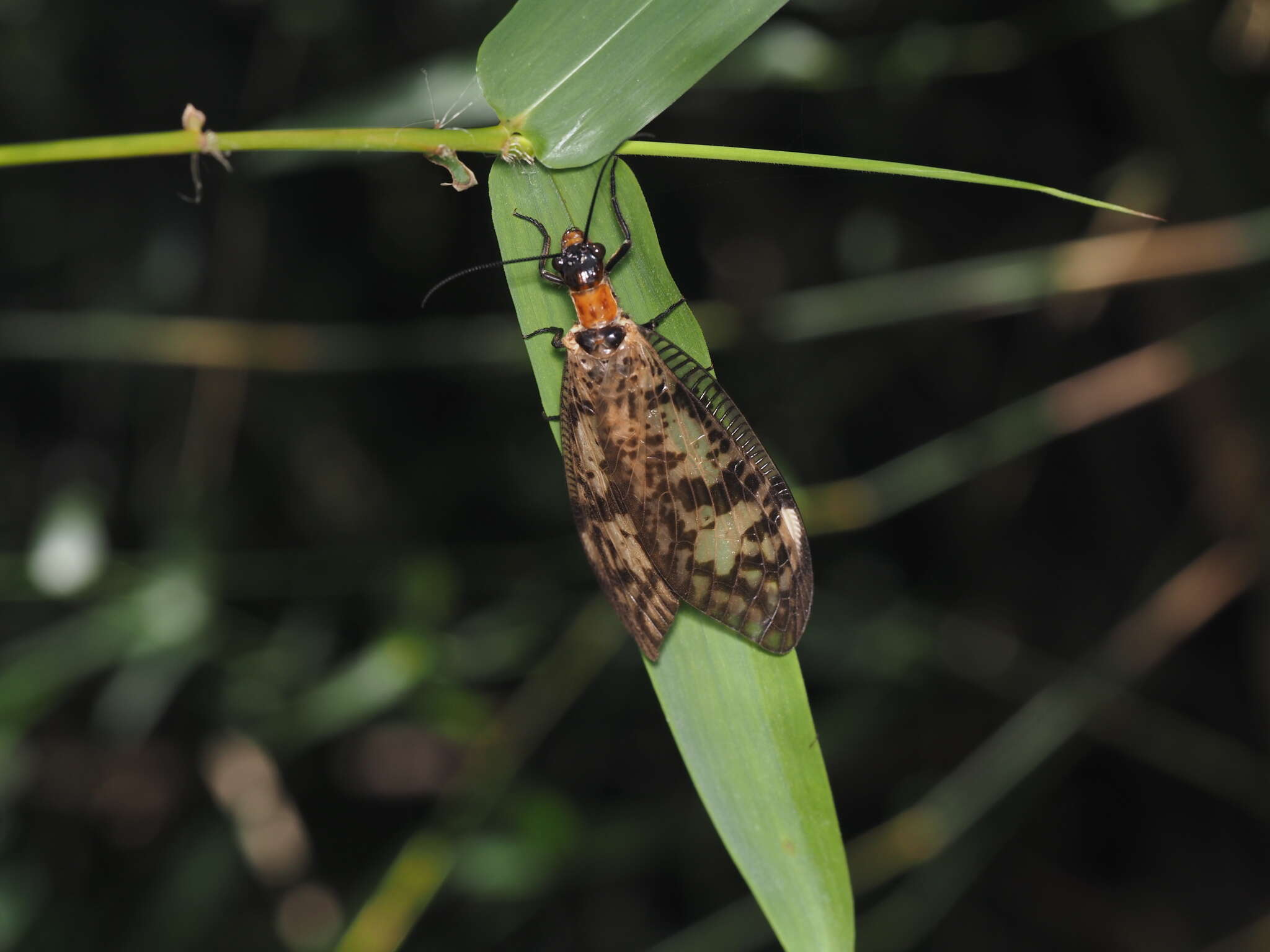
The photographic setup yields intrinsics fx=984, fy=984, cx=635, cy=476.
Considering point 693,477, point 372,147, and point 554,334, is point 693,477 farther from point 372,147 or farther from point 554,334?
point 372,147

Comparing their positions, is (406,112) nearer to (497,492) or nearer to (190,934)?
(497,492)

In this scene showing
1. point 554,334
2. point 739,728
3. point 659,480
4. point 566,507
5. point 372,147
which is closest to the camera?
point 372,147

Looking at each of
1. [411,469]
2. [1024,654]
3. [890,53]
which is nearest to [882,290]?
[890,53]

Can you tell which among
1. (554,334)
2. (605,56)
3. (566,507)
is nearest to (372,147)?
(605,56)

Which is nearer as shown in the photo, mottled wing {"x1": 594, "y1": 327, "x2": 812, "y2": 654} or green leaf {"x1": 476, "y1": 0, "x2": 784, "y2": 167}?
green leaf {"x1": 476, "y1": 0, "x2": 784, "y2": 167}

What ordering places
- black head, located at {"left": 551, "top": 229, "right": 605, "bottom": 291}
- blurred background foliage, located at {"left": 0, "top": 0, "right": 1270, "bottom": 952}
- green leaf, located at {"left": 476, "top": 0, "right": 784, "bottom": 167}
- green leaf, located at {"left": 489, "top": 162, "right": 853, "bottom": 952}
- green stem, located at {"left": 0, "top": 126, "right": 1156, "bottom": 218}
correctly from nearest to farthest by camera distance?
green stem, located at {"left": 0, "top": 126, "right": 1156, "bottom": 218} < green leaf, located at {"left": 476, "top": 0, "right": 784, "bottom": 167} < green leaf, located at {"left": 489, "top": 162, "right": 853, "bottom": 952} < black head, located at {"left": 551, "top": 229, "right": 605, "bottom": 291} < blurred background foliage, located at {"left": 0, "top": 0, "right": 1270, "bottom": 952}

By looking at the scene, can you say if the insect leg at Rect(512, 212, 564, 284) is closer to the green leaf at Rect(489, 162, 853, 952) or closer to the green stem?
the green leaf at Rect(489, 162, 853, 952)

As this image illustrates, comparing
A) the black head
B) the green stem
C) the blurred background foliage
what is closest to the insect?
the black head
